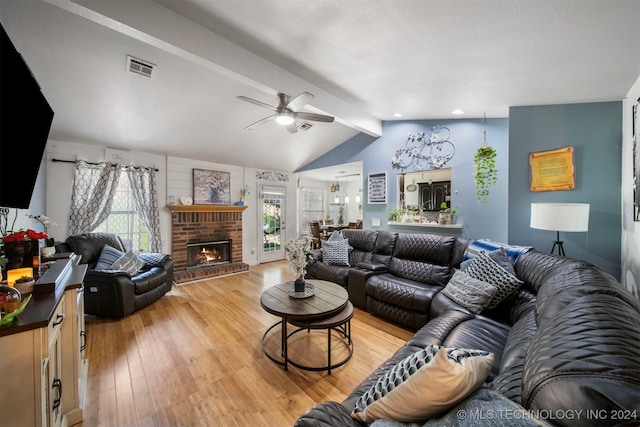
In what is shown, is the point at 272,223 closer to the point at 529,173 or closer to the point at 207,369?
the point at 207,369

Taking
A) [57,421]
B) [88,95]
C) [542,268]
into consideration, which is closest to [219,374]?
[57,421]

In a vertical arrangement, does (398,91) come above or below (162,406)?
above

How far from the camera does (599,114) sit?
242 centimetres

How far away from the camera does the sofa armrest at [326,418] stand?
84cm

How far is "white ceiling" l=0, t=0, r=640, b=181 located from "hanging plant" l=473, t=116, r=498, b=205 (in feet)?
1.71

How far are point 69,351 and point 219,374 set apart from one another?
39.0 inches

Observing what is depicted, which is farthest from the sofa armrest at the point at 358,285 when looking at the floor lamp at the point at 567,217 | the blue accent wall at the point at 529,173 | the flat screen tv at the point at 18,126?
the flat screen tv at the point at 18,126

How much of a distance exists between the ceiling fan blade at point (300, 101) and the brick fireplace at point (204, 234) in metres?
3.23

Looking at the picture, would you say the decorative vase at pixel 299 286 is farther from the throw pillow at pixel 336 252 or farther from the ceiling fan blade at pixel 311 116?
the ceiling fan blade at pixel 311 116

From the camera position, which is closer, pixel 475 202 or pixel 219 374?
pixel 219 374

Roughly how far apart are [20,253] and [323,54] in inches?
104

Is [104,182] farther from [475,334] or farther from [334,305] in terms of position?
[475,334]

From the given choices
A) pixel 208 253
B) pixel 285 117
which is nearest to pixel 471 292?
pixel 285 117

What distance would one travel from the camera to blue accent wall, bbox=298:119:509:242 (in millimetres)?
3369
